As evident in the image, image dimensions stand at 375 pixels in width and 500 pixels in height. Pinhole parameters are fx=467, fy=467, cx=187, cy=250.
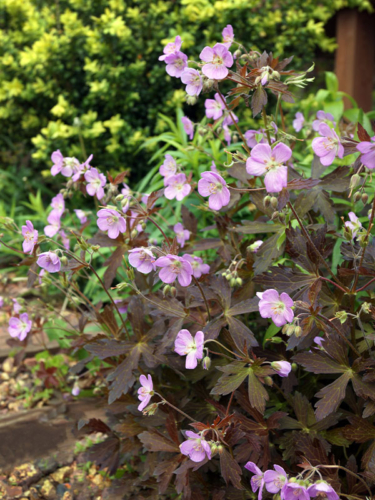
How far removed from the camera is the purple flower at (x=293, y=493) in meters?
0.94

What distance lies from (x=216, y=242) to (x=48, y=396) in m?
1.12

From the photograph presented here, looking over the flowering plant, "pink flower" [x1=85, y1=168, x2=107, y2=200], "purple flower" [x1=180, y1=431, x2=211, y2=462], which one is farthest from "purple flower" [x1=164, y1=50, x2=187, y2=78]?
"purple flower" [x1=180, y1=431, x2=211, y2=462]

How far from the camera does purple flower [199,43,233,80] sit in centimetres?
114

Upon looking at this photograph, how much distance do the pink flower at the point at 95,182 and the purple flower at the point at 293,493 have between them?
964mm

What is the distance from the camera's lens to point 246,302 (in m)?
1.26

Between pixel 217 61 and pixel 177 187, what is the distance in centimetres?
46

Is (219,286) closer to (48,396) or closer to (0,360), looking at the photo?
(48,396)

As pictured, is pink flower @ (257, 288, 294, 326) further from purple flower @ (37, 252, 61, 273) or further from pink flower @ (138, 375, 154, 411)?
purple flower @ (37, 252, 61, 273)

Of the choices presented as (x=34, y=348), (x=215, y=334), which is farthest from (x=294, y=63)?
(x=215, y=334)

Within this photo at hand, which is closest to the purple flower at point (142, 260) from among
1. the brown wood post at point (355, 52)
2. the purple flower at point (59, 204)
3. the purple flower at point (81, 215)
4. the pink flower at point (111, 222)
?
the pink flower at point (111, 222)

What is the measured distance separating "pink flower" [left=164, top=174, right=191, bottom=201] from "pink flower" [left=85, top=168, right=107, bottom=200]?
20cm

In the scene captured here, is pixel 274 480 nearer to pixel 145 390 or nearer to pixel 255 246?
pixel 145 390

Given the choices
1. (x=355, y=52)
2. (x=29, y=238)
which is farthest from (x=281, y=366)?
(x=355, y=52)

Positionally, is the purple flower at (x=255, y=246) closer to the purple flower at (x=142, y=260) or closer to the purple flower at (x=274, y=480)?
the purple flower at (x=142, y=260)
